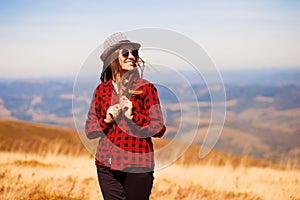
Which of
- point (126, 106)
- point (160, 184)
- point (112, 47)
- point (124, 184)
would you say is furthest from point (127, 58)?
point (160, 184)

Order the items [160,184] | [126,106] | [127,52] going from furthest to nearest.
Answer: [160,184]
[127,52]
[126,106]

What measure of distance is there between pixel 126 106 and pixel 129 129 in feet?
0.70

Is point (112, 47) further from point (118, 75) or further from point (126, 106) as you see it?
point (126, 106)

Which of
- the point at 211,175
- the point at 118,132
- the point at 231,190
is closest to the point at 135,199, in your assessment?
the point at 118,132

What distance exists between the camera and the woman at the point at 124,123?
11.8ft

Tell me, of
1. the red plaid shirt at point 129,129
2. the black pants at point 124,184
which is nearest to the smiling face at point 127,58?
the red plaid shirt at point 129,129

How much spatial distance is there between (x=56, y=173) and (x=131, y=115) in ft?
15.5

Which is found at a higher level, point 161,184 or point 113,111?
point 113,111

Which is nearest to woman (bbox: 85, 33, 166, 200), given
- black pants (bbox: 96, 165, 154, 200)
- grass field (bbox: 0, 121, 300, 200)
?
→ black pants (bbox: 96, 165, 154, 200)

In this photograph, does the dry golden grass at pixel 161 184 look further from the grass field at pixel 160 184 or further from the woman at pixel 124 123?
the woman at pixel 124 123

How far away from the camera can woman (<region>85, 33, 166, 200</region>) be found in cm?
359

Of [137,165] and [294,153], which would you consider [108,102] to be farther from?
[294,153]

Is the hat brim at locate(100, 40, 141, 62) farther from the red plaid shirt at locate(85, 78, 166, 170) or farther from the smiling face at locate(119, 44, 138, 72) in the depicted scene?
the red plaid shirt at locate(85, 78, 166, 170)

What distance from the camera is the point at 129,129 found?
361cm
